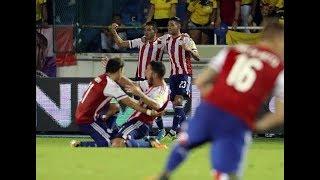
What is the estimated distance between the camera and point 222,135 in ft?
18.9

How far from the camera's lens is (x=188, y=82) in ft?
45.2

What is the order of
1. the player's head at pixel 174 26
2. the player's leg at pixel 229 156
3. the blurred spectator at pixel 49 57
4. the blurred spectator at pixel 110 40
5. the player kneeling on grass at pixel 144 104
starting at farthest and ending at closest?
the blurred spectator at pixel 110 40 → the blurred spectator at pixel 49 57 → the player's head at pixel 174 26 → the player kneeling on grass at pixel 144 104 → the player's leg at pixel 229 156

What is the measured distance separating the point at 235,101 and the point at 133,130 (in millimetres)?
5707

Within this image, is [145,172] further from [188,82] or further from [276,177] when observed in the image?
[188,82]

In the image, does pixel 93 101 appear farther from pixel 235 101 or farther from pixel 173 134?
pixel 235 101

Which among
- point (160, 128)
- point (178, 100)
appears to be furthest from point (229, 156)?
point (178, 100)

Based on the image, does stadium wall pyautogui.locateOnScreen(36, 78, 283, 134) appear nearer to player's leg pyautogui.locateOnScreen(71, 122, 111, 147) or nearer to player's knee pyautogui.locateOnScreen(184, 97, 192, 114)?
player's knee pyautogui.locateOnScreen(184, 97, 192, 114)

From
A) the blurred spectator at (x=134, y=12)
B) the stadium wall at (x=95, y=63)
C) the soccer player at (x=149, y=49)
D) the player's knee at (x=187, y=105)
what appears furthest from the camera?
the blurred spectator at (x=134, y=12)

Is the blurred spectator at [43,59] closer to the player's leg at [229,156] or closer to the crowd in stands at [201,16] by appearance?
the crowd in stands at [201,16]

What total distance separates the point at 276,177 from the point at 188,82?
532 centimetres

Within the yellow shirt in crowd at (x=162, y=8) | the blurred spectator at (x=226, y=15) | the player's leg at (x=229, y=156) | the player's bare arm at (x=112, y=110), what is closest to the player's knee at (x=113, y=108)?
the player's bare arm at (x=112, y=110)

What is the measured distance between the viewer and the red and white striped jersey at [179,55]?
13.9m

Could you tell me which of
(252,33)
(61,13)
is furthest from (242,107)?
(61,13)
